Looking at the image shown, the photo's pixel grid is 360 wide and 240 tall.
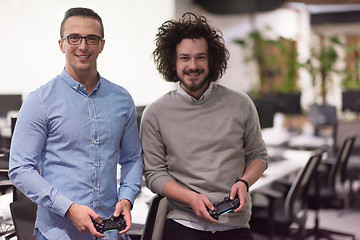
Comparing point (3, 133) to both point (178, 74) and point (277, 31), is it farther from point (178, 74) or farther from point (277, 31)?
point (277, 31)

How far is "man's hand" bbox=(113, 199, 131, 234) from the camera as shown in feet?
5.20

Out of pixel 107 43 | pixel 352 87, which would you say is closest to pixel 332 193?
pixel 107 43

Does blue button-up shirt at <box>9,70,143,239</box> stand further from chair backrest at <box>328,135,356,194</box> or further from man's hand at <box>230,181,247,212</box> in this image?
chair backrest at <box>328,135,356,194</box>

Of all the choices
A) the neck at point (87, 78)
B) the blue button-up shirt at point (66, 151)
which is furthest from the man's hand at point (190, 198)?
the neck at point (87, 78)

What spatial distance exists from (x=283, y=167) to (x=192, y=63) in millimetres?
2476

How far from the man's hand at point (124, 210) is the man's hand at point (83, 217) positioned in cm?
10

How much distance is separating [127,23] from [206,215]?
2.76 m

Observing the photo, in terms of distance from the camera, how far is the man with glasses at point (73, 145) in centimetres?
150

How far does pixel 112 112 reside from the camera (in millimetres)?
1652

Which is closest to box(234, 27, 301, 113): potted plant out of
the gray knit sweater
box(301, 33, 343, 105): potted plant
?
box(301, 33, 343, 105): potted plant

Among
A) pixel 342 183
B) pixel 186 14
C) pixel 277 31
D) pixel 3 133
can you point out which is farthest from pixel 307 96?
pixel 186 14

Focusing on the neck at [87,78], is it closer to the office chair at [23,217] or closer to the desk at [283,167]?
the office chair at [23,217]

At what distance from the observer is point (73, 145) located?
156 cm

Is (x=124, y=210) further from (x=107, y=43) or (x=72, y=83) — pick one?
(x=107, y=43)
